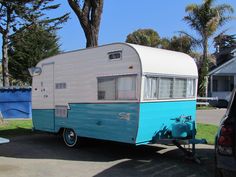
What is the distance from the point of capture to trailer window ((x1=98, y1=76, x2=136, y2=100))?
8.99m

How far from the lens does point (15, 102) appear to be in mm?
20734

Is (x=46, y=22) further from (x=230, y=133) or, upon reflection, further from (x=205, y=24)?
(x=230, y=133)

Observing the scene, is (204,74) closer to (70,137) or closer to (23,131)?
(23,131)

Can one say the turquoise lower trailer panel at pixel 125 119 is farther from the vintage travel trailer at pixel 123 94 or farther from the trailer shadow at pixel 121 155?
the trailer shadow at pixel 121 155

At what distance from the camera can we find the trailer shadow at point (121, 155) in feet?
26.9

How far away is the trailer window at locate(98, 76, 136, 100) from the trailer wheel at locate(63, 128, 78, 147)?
1673 mm

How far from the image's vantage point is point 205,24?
31.8 metres

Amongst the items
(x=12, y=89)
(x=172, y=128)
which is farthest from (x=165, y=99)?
(x=12, y=89)

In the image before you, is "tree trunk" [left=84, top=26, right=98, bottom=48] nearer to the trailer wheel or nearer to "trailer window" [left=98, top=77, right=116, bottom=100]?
the trailer wheel

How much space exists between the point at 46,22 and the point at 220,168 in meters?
28.0

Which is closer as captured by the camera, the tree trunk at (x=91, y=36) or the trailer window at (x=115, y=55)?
the trailer window at (x=115, y=55)

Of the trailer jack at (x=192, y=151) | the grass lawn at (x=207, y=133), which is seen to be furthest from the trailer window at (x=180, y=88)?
the grass lawn at (x=207, y=133)

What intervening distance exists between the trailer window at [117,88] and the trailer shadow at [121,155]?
1529 millimetres

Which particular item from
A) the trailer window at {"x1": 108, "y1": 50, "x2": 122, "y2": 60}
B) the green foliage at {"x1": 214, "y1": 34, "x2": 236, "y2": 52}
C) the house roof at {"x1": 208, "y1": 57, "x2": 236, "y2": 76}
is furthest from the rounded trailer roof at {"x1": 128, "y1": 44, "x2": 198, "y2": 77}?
the green foliage at {"x1": 214, "y1": 34, "x2": 236, "y2": 52}
